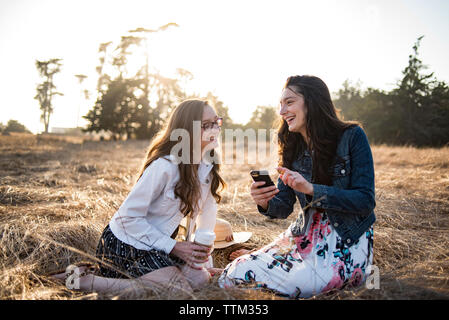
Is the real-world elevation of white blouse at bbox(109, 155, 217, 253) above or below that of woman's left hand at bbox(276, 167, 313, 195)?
below

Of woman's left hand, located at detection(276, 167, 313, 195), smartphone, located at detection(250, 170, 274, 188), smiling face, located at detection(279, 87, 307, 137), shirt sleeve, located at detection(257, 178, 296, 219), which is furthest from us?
shirt sleeve, located at detection(257, 178, 296, 219)

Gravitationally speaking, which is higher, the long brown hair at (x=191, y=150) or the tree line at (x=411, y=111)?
the tree line at (x=411, y=111)

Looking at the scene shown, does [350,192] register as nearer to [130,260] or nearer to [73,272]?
[130,260]

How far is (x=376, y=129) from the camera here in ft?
64.7

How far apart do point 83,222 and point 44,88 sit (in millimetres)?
32592

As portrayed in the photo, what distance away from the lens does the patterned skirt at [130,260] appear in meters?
1.81

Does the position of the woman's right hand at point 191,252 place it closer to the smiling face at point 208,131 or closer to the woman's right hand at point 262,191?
the woman's right hand at point 262,191

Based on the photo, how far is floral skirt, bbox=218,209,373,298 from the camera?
1.70 metres

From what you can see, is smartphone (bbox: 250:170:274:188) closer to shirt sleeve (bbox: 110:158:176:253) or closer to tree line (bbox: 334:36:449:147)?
shirt sleeve (bbox: 110:158:176:253)

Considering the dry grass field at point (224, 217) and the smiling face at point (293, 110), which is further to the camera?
the smiling face at point (293, 110)

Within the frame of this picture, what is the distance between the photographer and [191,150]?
2006mm

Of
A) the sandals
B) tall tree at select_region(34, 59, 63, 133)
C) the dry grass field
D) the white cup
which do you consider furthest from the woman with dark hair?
tall tree at select_region(34, 59, 63, 133)

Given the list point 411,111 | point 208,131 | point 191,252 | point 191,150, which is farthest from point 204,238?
point 411,111

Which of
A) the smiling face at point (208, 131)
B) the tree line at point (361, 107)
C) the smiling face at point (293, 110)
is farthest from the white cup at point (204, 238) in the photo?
the tree line at point (361, 107)
